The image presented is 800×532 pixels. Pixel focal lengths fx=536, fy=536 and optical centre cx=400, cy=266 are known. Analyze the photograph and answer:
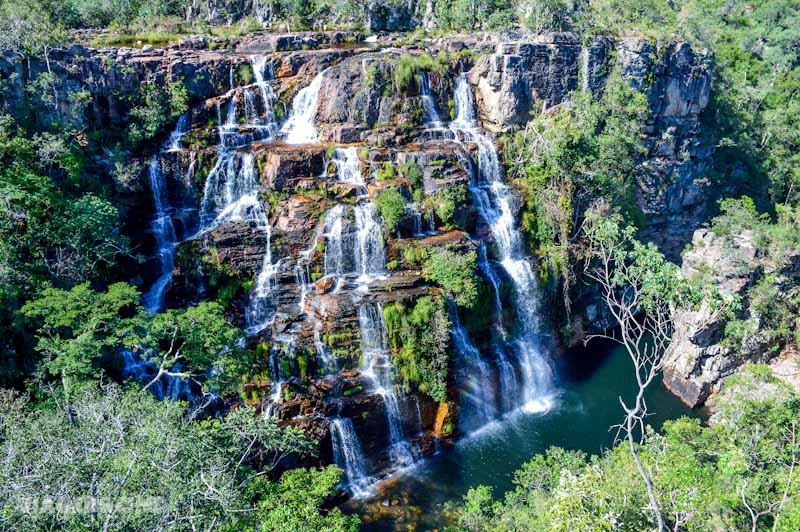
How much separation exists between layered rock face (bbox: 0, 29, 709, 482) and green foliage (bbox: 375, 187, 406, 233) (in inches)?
5.4

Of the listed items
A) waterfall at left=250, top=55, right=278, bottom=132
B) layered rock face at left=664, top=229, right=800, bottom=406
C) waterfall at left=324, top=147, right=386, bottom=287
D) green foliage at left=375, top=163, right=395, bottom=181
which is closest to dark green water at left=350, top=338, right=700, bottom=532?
layered rock face at left=664, top=229, right=800, bottom=406

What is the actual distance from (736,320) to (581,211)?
28.7 feet

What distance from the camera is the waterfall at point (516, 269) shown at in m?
24.1

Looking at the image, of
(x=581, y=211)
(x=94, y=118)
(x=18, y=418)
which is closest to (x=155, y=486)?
(x=18, y=418)

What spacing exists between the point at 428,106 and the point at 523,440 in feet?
59.2

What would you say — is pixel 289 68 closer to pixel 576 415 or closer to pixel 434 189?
pixel 434 189

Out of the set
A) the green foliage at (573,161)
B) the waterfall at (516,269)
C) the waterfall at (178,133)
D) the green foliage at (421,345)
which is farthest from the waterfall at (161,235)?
the green foliage at (573,161)

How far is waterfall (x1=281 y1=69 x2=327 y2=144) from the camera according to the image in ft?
91.0

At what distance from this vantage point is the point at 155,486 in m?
11.1

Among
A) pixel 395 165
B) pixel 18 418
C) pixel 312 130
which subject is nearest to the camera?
pixel 18 418

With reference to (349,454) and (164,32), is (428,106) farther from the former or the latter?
(349,454)

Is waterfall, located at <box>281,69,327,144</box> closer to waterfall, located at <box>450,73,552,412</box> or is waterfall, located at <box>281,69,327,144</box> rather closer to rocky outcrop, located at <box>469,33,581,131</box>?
waterfall, located at <box>450,73,552,412</box>

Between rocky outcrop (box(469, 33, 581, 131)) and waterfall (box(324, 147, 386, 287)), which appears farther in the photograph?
rocky outcrop (box(469, 33, 581, 131))

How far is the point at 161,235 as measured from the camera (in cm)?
2395
